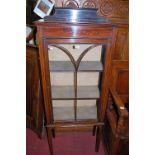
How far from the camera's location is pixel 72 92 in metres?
1.60

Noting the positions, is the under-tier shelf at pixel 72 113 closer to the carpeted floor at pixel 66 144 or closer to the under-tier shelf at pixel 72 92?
the under-tier shelf at pixel 72 92

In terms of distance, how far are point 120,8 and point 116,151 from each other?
1.22 meters

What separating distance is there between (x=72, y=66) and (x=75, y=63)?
5 centimetres

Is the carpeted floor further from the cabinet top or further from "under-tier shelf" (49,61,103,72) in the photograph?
the cabinet top

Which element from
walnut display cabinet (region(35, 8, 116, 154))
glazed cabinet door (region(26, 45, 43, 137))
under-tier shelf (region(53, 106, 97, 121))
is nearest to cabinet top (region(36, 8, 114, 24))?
walnut display cabinet (region(35, 8, 116, 154))

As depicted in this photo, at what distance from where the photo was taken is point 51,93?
1538 mm

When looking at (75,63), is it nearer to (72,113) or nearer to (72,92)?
(72,92)

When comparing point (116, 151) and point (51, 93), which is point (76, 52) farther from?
point (116, 151)

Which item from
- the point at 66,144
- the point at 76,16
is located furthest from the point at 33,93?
the point at 76,16

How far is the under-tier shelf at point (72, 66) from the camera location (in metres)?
1.46

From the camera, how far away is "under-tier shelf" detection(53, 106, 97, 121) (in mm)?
1669
